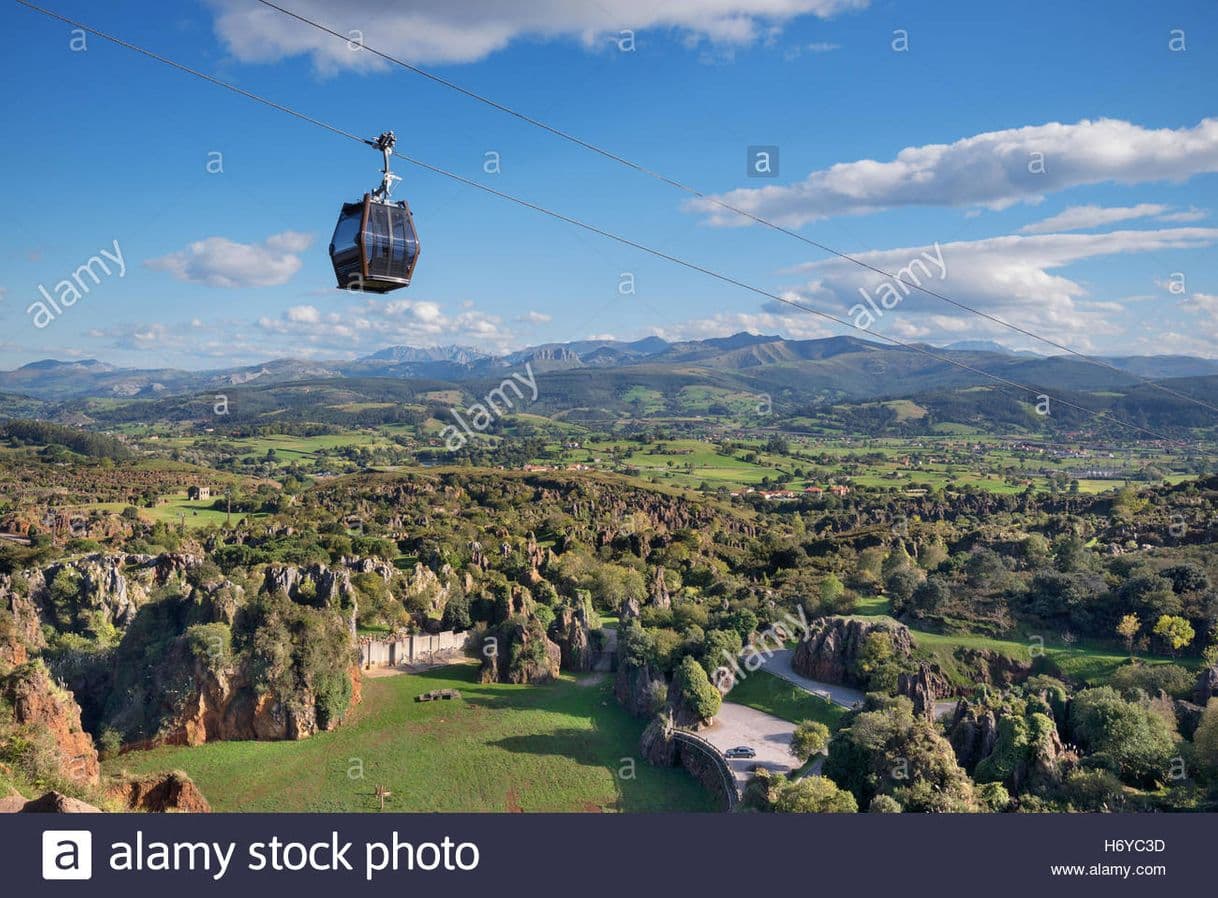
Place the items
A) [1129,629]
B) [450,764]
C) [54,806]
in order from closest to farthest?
1. [54,806]
2. [450,764]
3. [1129,629]

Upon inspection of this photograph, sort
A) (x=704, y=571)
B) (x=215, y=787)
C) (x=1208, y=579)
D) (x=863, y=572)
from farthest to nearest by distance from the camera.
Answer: (x=704, y=571) < (x=863, y=572) < (x=1208, y=579) < (x=215, y=787)

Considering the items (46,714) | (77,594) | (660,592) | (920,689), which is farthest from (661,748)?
(77,594)

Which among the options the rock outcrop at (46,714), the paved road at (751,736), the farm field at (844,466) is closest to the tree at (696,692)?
the paved road at (751,736)

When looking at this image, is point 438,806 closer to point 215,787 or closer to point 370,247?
point 215,787

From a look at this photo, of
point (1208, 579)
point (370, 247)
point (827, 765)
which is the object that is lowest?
point (827, 765)

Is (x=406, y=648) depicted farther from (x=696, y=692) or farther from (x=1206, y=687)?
(x=1206, y=687)

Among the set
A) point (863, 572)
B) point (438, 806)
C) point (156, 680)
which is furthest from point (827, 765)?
point (863, 572)

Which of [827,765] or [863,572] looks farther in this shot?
[863,572]

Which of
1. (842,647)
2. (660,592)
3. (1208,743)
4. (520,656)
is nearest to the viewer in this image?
(1208,743)
